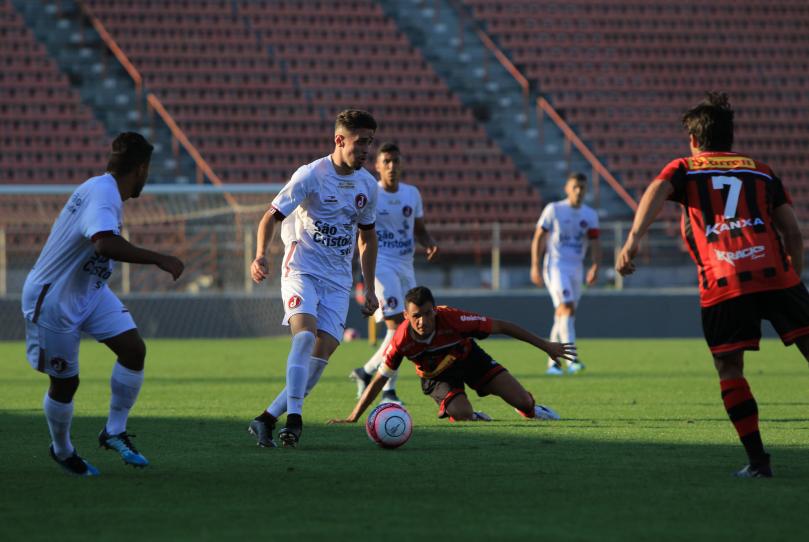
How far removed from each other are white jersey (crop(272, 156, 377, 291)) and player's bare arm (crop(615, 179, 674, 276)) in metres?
2.44

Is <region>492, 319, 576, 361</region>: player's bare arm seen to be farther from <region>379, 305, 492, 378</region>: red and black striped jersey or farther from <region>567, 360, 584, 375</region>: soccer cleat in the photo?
<region>567, 360, 584, 375</region>: soccer cleat

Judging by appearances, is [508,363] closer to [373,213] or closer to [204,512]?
[373,213]

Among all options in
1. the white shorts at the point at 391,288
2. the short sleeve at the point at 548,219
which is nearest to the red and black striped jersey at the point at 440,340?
the white shorts at the point at 391,288

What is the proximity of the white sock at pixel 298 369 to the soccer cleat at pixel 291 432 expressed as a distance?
0.20ft

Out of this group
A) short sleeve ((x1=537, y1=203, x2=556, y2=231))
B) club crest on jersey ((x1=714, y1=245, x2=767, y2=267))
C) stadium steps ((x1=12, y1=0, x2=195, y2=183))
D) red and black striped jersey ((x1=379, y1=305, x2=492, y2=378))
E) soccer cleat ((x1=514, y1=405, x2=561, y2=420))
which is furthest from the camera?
stadium steps ((x1=12, y1=0, x2=195, y2=183))

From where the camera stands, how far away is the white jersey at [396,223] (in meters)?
11.0

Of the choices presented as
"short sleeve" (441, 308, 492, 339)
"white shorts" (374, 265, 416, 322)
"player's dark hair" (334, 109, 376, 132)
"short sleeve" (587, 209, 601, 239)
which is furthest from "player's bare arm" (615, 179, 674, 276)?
"short sleeve" (587, 209, 601, 239)

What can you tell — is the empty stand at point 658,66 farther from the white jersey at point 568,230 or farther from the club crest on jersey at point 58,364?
the club crest on jersey at point 58,364

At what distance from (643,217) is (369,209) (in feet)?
8.50

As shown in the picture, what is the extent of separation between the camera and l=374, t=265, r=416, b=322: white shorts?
11.0m

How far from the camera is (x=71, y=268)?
6.05m

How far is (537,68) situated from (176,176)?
9607 mm

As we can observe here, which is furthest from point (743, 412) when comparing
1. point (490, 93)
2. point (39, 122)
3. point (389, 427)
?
point (490, 93)

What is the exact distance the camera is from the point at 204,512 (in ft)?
16.5
